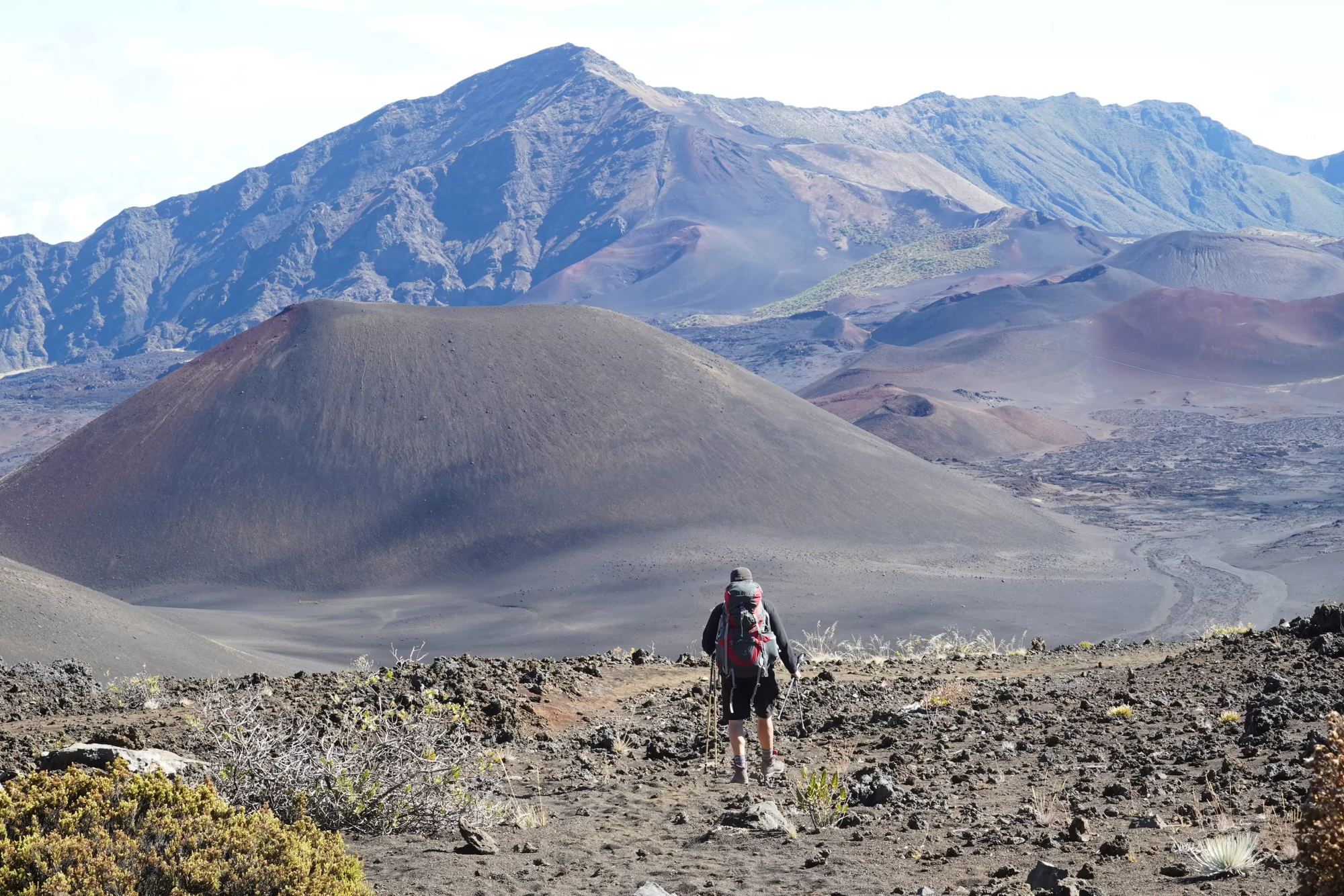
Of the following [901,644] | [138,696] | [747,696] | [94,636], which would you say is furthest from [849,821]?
[94,636]

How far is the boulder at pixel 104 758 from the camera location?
18.4 feet

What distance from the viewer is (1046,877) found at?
15.9 feet

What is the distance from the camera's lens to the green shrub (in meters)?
3.78

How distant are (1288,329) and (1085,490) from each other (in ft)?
106

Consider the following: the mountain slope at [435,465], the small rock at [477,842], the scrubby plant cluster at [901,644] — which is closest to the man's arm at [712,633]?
the small rock at [477,842]

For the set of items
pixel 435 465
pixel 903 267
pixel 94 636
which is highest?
pixel 903 267

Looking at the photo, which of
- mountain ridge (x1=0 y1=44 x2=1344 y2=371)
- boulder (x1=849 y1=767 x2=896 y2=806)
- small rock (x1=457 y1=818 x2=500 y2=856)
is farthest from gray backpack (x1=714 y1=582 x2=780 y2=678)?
mountain ridge (x1=0 y1=44 x2=1344 y2=371)

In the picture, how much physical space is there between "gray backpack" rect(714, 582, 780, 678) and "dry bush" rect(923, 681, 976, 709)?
2.47 m

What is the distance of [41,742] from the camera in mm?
7383

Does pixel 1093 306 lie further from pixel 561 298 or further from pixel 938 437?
pixel 561 298

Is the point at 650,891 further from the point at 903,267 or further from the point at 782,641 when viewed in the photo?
the point at 903,267

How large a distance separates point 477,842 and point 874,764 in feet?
9.58

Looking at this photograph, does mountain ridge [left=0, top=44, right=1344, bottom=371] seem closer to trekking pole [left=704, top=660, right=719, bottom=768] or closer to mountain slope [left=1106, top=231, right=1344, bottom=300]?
mountain slope [left=1106, top=231, right=1344, bottom=300]

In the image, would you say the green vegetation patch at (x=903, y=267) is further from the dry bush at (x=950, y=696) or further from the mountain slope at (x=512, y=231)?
the dry bush at (x=950, y=696)
